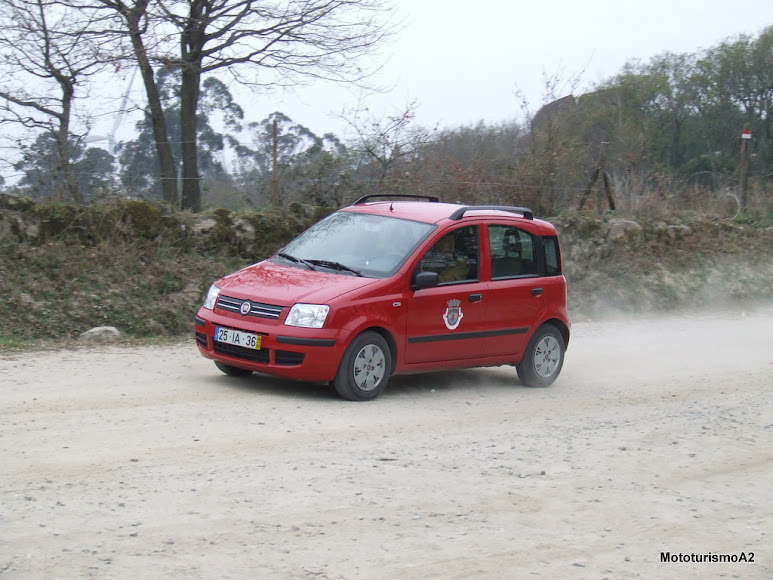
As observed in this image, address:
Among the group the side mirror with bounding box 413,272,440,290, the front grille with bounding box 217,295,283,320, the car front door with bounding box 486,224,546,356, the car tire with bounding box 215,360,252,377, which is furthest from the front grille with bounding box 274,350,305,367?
the car front door with bounding box 486,224,546,356

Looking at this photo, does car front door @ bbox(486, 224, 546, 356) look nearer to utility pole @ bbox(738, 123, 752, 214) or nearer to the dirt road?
the dirt road

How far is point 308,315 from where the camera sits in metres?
8.30

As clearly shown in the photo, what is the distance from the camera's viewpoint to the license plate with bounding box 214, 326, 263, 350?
27.6ft

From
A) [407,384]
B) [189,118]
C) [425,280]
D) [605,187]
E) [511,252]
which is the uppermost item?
[189,118]

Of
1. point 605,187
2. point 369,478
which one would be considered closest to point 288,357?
point 369,478

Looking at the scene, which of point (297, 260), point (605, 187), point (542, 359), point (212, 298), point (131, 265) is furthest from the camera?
point (605, 187)

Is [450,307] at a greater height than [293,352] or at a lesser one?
greater

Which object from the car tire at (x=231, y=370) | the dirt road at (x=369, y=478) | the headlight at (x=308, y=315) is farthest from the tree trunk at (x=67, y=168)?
the headlight at (x=308, y=315)

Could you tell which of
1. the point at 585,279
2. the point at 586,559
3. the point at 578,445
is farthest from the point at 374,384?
the point at 585,279

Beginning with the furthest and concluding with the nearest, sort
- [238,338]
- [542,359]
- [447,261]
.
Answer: [542,359], [447,261], [238,338]

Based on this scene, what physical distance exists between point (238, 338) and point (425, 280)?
1.83m

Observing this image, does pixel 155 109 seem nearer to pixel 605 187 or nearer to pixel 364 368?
pixel 605 187

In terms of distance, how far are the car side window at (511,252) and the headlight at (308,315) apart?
221 cm

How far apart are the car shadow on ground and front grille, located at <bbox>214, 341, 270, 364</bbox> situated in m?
0.34
